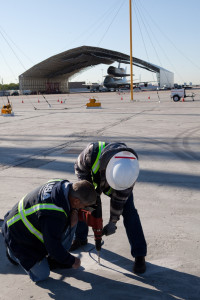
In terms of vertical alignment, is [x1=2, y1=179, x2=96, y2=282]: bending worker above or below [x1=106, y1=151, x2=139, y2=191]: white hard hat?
below

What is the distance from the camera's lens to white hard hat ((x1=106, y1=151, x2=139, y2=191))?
2705 millimetres

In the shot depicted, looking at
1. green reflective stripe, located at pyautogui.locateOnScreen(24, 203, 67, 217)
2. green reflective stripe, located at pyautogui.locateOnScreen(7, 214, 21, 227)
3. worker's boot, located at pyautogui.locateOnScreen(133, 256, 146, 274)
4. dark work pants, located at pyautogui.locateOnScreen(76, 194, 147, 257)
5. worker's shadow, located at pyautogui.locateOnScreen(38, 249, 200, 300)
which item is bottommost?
worker's shadow, located at pyautogui.locateOnScreen(38, 249, 200, 300)

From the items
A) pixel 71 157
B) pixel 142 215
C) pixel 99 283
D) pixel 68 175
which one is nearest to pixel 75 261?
pixel 99 283

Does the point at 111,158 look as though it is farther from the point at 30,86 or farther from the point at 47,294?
the point at 30,86

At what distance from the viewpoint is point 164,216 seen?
4.43m

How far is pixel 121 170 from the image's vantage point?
2695mm

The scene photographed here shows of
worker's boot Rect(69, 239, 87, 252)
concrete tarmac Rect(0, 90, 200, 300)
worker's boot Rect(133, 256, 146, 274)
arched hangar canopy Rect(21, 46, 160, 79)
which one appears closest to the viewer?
concrete tarmac Rect(0, 90, 200, 300)

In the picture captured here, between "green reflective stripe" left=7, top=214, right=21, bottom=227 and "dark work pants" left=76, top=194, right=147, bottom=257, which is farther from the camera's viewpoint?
"dark work pants" left=76, top=194, right=147, bottom=257

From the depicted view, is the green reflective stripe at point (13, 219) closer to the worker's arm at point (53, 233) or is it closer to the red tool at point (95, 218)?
the worker's arm at point (53, 233)

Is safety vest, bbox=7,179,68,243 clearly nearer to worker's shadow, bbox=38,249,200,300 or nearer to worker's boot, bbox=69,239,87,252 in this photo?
worker's shadow, bbox=38,249,200,300

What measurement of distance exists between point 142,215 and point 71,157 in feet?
12.3

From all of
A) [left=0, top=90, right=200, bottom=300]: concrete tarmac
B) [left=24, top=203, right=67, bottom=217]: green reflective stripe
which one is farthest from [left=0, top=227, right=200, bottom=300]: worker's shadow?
[left=24, top=203, right=67, bottom=217]: green reflective stripe

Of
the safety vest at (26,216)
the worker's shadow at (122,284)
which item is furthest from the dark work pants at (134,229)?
the safety vest at (26,216)

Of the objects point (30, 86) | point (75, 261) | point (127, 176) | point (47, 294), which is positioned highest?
point (30, 86)
